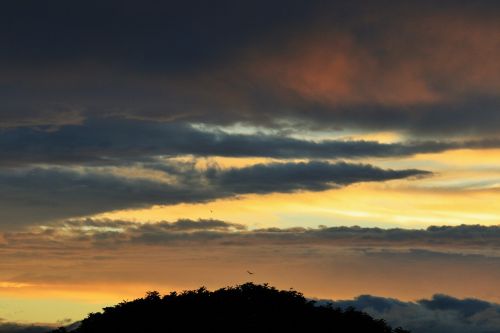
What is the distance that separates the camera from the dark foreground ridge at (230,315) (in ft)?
391

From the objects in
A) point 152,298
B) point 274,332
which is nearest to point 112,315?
point 152,298

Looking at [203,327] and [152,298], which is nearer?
[203,327]

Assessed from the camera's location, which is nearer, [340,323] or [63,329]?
[340,323]

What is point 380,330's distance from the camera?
12450 cm

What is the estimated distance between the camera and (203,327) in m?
118

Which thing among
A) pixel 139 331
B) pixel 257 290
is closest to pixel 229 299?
pixel 257 290

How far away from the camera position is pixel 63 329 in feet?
434

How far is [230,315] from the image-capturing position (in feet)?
395

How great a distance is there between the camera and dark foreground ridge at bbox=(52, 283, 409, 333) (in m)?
119

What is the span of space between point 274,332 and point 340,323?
10243mm

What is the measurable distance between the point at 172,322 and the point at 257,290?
11.6m

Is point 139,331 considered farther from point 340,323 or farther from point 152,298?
point 340,323

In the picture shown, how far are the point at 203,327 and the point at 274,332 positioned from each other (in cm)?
824

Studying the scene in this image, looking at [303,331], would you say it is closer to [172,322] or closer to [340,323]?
[340,323]
